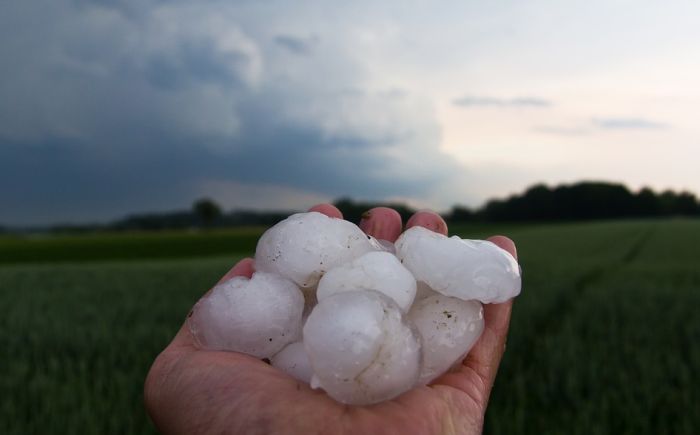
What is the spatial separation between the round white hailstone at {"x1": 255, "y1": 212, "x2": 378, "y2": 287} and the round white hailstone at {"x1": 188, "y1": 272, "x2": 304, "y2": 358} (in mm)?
95

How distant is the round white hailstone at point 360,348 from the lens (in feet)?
4.80

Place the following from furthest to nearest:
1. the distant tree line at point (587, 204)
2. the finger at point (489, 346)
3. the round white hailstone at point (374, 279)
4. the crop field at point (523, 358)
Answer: the distant tree line at point (587, 204), the crop field at point (523, 358), the finger at point (489, 346), the round white hailstone at point (374, 279)

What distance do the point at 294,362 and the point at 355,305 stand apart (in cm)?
34

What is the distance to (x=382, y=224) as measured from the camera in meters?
2.39

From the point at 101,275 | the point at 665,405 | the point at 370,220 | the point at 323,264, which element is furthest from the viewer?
the point at 101,275

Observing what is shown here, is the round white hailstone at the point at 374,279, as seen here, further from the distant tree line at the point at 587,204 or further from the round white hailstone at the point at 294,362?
the distant tree line at the point at 587,204

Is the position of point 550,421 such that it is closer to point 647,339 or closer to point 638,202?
point 647,339

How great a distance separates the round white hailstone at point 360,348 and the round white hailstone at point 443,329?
0.68ft

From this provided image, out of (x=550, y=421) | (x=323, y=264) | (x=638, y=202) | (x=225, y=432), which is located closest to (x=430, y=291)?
(x=323, y=264)

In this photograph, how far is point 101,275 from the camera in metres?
12.4

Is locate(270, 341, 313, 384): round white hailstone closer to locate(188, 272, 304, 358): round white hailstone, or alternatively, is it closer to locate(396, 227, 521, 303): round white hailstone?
locate(188, 272, 304, 358): round white hailstone

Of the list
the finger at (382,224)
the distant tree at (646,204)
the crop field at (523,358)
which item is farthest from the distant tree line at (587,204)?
the finger at (382,224)

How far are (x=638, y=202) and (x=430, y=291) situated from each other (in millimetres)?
75813

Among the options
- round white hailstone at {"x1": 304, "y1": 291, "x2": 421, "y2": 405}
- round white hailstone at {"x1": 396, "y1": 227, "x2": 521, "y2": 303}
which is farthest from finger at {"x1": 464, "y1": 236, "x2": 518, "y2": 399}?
round white hailstone at {"x1": 304, "y1": 291, "x2": 421, "y2": 405}
